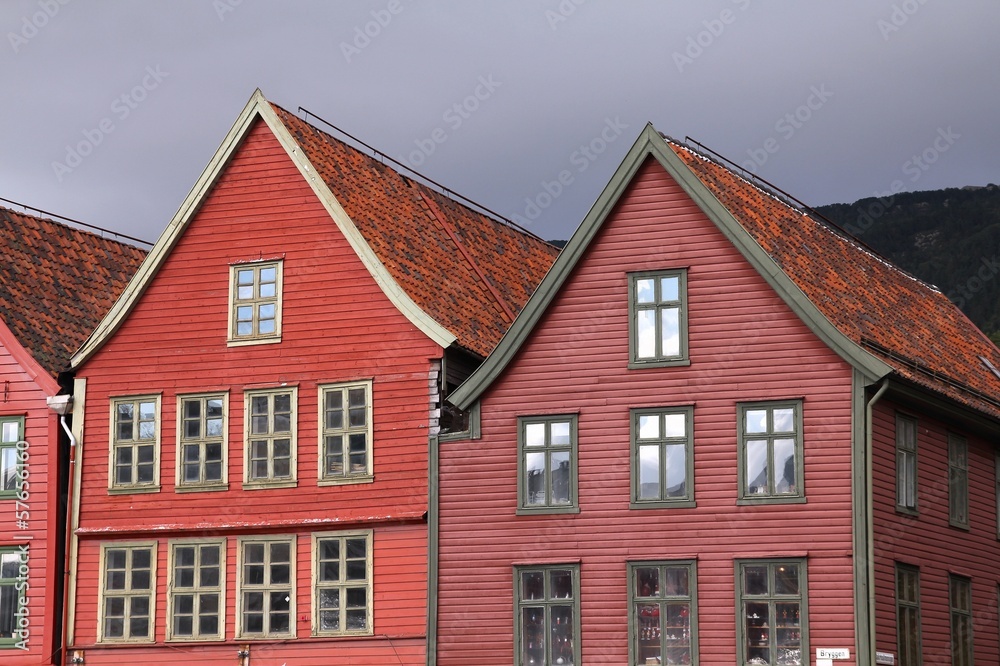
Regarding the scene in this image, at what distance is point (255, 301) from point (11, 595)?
27.5 feet

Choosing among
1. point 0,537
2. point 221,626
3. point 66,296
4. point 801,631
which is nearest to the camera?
point 801,631

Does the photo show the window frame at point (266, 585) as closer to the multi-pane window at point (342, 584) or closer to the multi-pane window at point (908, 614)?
the multi-pane window at point (342, 584)

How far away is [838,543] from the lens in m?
31.5

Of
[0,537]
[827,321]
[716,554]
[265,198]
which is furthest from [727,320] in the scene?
[0,537]

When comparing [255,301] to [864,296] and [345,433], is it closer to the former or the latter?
[345,433]

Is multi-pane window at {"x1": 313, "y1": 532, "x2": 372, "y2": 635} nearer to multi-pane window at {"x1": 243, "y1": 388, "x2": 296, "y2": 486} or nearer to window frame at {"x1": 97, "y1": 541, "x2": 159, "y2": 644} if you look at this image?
multi-pane window at {"x1": 243, "y1": 388, "x2": 296, "y2": 486}

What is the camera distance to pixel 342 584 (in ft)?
116

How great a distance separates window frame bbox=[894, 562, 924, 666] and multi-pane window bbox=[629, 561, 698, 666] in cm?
375

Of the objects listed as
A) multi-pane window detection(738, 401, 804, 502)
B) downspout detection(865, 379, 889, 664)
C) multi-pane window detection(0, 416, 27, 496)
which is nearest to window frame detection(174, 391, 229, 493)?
multi-pane window detection(0, 416, 27, 496)

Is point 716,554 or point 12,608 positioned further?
point 12,608

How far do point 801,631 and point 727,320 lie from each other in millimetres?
5887

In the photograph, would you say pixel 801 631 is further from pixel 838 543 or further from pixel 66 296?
pixel 66 296

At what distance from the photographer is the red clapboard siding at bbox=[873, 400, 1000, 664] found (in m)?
32.3

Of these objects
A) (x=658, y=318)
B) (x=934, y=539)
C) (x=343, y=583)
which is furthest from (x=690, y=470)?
(x=343, y=583)
